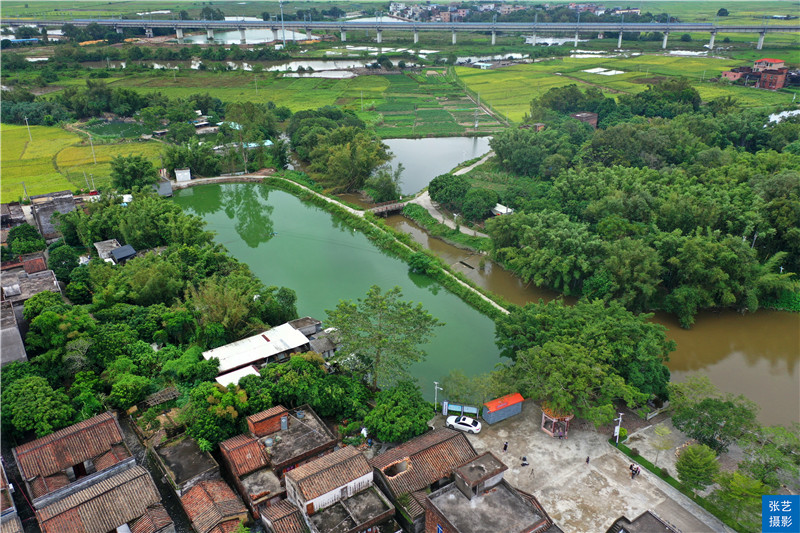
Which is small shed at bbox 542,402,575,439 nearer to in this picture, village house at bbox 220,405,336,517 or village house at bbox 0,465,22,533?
village house at bbox 220,405,336,517

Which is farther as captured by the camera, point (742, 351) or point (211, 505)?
point (742, 351)

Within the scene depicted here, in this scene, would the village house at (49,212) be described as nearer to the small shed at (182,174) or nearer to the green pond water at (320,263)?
the green pond water at (320,263)

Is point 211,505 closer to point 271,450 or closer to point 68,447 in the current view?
point 271,450

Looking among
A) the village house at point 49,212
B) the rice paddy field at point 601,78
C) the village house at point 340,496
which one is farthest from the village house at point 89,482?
the rice paddy field at point 601,78

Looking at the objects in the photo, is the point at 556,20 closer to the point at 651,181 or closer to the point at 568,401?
the point at 651,181

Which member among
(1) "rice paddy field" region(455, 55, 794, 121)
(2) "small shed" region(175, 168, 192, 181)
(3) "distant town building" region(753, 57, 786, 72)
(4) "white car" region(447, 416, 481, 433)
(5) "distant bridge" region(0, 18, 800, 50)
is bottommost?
(4) "white car" region(447, 416, 481, 433)

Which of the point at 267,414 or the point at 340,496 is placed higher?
the point at 267,414

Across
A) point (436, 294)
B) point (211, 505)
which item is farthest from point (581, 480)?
point (436, 294)

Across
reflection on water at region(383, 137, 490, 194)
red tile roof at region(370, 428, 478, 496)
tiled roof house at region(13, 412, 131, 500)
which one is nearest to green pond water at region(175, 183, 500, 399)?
red tile roof at region(370, 428, 478, 496)
